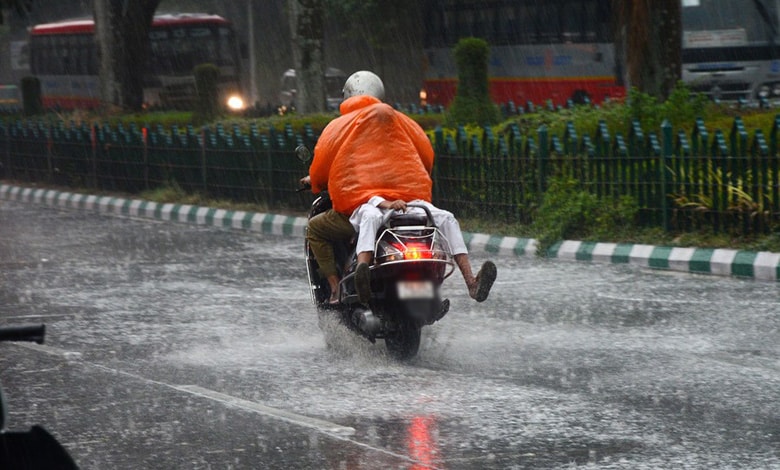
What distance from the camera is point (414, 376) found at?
7.77 metres

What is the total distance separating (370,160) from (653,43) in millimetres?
10730

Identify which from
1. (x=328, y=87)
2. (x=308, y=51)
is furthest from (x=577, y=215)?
(x=328, y=87)

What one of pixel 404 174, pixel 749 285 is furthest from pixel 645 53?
pixel 404 174

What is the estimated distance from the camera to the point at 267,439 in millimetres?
6301

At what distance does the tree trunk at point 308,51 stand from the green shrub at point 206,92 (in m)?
3.06

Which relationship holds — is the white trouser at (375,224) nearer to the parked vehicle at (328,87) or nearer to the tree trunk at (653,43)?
the tree trunk at (653,43)

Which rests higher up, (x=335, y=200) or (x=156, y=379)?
(x=335, y=200)

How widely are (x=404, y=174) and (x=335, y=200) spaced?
0.45 metres

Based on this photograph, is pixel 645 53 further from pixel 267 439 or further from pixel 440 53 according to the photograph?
pixel 440 53

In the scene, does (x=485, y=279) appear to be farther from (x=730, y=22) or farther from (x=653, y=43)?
(x=730, y=22)

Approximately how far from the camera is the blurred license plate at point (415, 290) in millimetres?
7859

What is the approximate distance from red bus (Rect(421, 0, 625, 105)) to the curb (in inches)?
566

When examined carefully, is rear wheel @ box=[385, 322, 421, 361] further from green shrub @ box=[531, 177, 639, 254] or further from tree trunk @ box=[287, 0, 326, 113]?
tree trunk @ box=[287, 0, 326, 113]

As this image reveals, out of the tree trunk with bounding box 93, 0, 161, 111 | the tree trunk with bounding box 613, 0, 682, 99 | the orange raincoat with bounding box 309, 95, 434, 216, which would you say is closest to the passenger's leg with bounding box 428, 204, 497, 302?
the orange raincoat with bounding box 309, 95, 434, 216
